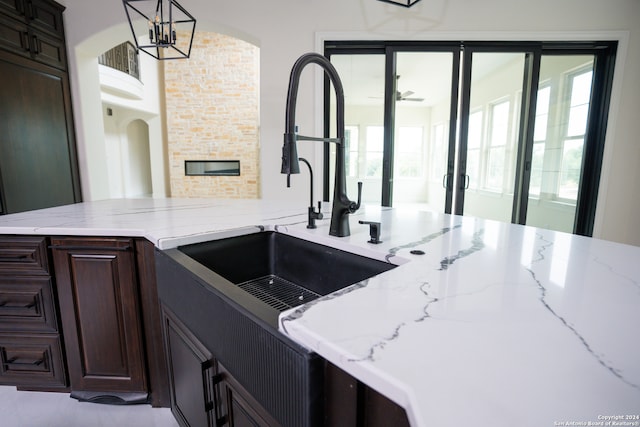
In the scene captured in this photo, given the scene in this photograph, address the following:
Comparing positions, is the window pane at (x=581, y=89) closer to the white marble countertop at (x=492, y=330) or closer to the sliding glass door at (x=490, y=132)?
the sliding glass door at (x=490, y=132)

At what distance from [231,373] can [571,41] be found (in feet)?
12.6

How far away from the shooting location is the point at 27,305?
56.2 inches

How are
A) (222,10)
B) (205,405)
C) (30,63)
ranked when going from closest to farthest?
(205,405) → (30,63) → (222,10)

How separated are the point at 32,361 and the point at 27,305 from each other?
292mm

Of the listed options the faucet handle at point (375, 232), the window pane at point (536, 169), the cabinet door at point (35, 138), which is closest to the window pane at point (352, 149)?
the window pane at point (536, 169)

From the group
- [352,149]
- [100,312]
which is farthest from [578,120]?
[100,312]

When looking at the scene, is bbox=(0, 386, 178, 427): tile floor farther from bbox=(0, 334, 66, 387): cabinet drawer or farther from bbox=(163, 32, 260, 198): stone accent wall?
bbox=(163, 32, 260, 198): stone accent wall

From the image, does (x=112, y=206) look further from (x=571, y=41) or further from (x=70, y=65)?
(x=571, y=41)

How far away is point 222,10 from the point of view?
Answer: 2.85m

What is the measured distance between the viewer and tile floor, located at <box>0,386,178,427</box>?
1.46 m

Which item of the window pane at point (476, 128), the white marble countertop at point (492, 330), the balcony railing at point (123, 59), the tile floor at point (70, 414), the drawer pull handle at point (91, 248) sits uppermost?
the balcony railing at point (123, 59)

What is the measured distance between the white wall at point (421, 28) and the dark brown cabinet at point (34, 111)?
0.65 feet

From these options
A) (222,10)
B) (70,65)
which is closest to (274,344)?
(222,10)

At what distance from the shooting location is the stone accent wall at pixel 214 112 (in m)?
6.06
